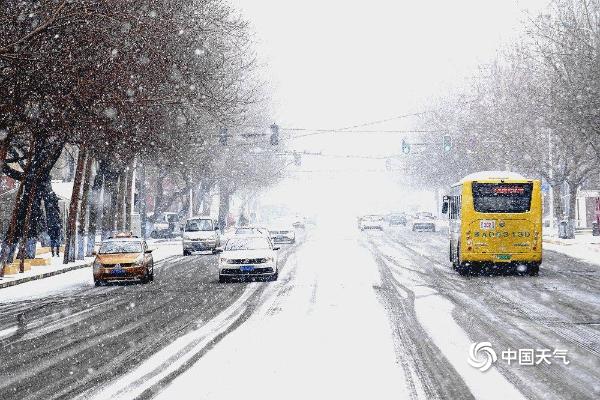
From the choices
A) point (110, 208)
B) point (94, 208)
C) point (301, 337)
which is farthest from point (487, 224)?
point (110, 208)

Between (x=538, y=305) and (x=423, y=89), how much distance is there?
80.8m

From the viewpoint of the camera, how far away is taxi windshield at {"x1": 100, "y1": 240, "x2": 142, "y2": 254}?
27.8m

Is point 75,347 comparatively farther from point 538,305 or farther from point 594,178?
point 594,178

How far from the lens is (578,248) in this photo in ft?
142

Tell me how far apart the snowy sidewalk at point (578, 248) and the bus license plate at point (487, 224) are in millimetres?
7783

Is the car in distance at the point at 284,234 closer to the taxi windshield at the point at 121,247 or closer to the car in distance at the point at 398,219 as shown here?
the taxi windshield at the point at 121,247

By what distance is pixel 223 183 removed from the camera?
76.1 meters

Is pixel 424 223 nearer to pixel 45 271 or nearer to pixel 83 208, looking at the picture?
pixel 83 208

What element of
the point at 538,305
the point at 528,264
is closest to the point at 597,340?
the point at 538,305

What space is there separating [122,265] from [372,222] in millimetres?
54221

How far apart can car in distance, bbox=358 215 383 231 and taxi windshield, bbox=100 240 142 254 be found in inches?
2054

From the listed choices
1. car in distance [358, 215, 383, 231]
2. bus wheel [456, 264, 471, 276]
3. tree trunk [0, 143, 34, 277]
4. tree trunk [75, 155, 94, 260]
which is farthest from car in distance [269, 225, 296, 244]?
bus wheel [456, 264, 471, 276]

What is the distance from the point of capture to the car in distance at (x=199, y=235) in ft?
147

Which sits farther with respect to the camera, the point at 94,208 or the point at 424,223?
the point at 424,223
